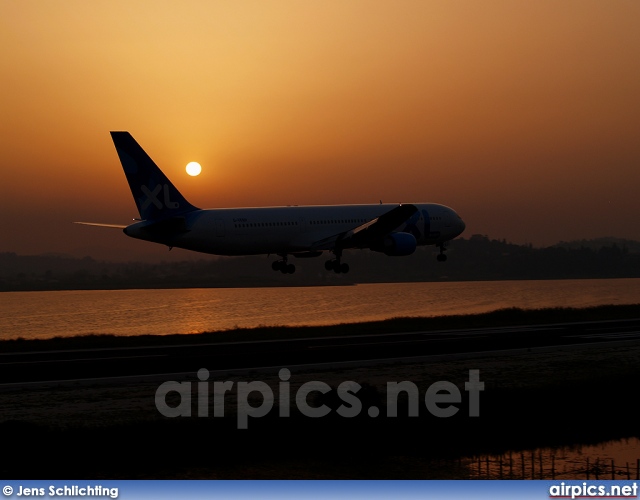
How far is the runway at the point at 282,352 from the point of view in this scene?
123 feet

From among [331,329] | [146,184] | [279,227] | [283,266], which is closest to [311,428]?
[331,329]

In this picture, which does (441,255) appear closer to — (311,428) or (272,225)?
(272,225)

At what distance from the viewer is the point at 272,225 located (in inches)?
2618

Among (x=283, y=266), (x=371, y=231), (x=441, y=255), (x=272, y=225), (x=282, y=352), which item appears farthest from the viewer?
(x=441, y=255)

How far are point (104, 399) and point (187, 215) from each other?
33624mm

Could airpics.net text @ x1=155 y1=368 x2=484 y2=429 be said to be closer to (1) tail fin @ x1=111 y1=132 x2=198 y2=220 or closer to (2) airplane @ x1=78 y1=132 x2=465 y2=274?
(2) airplane @ x1=78 y1=132 x2=465 y2=274

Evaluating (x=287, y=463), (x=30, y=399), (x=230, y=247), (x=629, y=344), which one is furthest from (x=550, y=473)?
(x=230, y=247)

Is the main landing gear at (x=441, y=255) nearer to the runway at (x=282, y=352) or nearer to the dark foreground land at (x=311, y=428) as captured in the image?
the runway at (x=282, y=352)

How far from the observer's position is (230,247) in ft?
213

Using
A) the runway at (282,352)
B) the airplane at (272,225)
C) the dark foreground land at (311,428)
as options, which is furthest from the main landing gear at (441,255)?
the dark foreground land at (311,428)

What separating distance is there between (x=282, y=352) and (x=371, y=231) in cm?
2590

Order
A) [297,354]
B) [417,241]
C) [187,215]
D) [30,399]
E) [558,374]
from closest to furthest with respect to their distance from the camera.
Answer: [30,399] < [558,374] < [297,354] < [187,215] < [417,241]

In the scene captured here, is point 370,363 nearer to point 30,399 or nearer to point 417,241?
point 30,399

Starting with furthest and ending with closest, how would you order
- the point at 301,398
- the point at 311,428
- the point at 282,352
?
the point at 282,352
the point at 301,398
the point at 311,428
